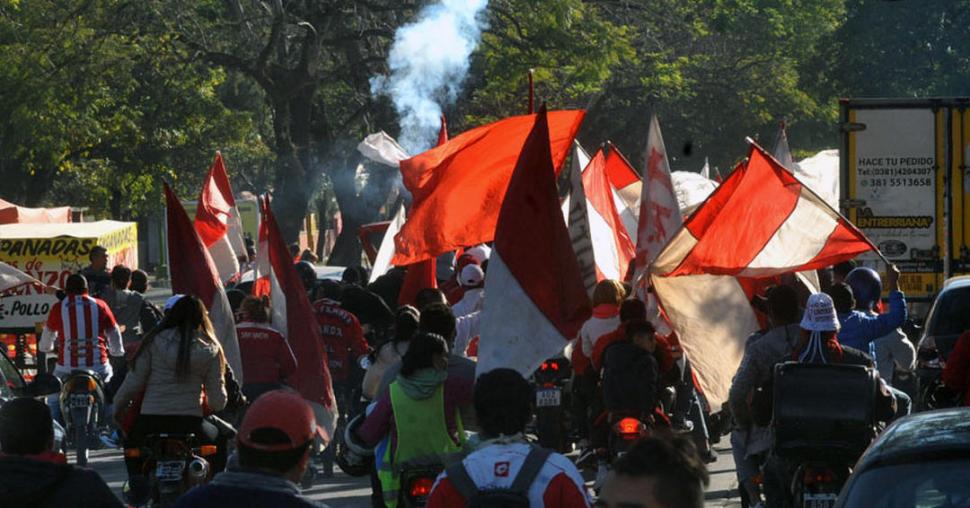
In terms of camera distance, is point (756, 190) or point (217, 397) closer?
point (217, 397)

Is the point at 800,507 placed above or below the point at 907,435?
below

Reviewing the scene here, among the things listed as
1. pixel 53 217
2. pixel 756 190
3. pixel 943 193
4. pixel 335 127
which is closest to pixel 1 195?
pixel 335 127

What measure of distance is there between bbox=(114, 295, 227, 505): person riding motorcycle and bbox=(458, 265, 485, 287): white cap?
3946mm

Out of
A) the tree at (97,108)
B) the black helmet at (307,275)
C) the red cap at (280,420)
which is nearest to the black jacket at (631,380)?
the red cap at (280,420)

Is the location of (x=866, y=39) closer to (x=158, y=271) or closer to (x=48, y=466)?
(x=158, y=271)

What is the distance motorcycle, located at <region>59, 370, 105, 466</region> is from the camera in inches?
561

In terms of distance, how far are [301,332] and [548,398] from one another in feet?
6.20

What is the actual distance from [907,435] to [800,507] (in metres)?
2.66

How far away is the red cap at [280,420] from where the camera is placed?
5016 mm

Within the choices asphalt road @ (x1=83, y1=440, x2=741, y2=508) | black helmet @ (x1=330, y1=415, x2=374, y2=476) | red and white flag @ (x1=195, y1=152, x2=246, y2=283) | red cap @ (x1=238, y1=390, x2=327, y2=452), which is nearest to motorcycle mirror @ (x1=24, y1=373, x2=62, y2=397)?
black helmet @ (x1=330, y1=415, x2=374, y2=476)

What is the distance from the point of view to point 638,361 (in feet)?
34.4

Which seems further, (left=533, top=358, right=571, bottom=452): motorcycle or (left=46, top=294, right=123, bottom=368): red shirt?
(left=46, top=294, right=123, bottom=368): red shirt

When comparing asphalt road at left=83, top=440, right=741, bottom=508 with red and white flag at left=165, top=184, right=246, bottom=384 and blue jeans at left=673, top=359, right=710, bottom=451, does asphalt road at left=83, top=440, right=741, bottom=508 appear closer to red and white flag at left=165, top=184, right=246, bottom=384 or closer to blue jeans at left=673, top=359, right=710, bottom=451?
blue jeans at left=673, top=359, right=710, bottom=451

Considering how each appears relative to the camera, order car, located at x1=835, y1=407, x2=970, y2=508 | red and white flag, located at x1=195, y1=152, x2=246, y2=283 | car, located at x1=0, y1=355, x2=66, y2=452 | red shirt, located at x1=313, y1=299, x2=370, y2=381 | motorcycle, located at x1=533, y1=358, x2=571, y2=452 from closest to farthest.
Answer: car, located at x1=835, y1=407, x2=970, y2=508, car, located at x1=0, y1=355, x2=66, y2=452, motorcycle, located at x1=533, y1=358, x2=571, y2=452, red shirt, located at x1=313, y1=299, x2=370, y2=381, red and white flag, located at x1=195, y1=152, x2=246, y2=283
